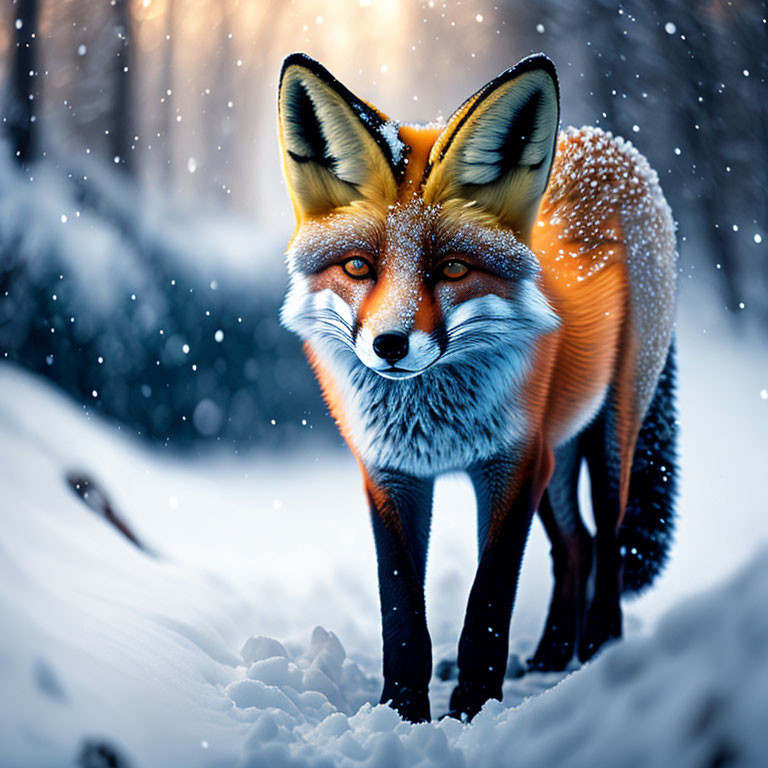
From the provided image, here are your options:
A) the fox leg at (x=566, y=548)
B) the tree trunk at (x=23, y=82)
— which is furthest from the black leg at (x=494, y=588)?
the tree trunk at (x=23, y=82)

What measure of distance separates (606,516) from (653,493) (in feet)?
0.67

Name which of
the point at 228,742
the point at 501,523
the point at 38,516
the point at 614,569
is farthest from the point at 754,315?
the point at 38,516

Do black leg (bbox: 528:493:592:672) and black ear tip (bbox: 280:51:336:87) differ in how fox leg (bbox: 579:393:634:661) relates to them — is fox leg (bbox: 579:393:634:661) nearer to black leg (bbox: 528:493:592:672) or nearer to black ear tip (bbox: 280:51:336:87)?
black leg (bbox: 528:493:592:672)

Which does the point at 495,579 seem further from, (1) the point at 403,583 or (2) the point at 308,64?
(2) the point at 308,64

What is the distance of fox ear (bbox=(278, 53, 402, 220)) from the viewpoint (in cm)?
112

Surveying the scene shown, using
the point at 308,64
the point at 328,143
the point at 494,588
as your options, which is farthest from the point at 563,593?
→ the point at 308,64

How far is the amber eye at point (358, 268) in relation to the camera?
112 centimetres

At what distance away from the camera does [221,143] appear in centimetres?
184

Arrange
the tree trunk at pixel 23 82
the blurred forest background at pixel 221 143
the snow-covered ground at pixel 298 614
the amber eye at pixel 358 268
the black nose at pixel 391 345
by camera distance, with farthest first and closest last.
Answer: the tree trunk at pixel 23 82, the blurred forest background at pixel 221 143, the amber eye at pixel 358 268, the black nose at pixel 391 345, the snow-covered ground at pixel 298 614

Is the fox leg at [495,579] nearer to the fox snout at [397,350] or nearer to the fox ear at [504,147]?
the fox snout at [397,350]

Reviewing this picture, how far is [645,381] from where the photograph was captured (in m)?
1.60

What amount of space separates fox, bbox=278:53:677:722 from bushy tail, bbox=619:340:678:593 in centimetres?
19

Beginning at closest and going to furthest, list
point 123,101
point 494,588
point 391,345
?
point 391,345
point 494,588
point 123,101

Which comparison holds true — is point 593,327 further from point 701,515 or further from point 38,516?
point 38,516
